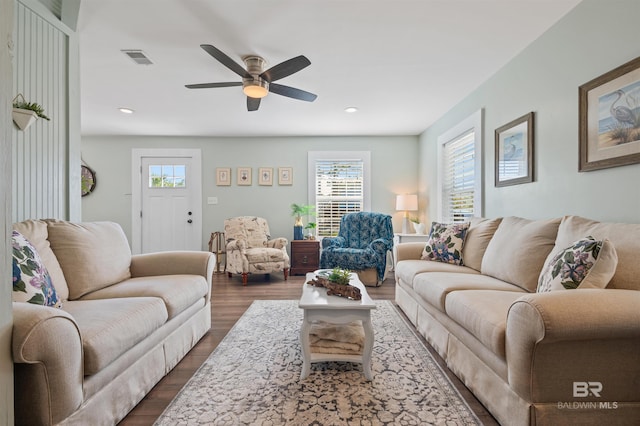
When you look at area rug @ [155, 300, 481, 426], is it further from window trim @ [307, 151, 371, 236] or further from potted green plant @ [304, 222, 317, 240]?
window trim @ [307, 151, 371, 236]

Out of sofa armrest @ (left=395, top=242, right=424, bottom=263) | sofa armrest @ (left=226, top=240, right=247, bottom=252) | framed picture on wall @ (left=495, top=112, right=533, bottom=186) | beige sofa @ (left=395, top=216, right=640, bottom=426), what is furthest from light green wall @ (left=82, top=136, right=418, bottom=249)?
beige sofa @ (left=395, top=216, right=640, bottom=426)

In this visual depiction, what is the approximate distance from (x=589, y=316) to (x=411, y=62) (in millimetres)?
2423

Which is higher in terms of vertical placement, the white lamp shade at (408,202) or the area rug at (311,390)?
the white lamp shade at (408,202)

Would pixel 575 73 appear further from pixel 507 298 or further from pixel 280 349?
pixel 280 349

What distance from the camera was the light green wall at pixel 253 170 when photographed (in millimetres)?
5418

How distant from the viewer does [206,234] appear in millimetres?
5430

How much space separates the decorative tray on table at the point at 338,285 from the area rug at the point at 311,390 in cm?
46

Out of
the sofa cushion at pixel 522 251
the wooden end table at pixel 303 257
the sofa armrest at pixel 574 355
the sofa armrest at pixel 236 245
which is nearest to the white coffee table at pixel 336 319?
the sofa armrest at pixel 574 355

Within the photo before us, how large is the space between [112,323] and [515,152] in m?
3.21

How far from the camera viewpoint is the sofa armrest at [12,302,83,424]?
104 cm

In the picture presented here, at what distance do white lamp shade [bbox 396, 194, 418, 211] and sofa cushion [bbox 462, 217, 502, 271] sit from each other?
7.13ft

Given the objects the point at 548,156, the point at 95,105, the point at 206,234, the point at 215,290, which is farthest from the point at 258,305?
the point at 95,105

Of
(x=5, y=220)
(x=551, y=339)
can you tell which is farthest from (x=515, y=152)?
(x=5, y=220)

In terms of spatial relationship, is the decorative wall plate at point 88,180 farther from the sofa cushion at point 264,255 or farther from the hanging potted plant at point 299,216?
the hanging potted plant at point 299,216
